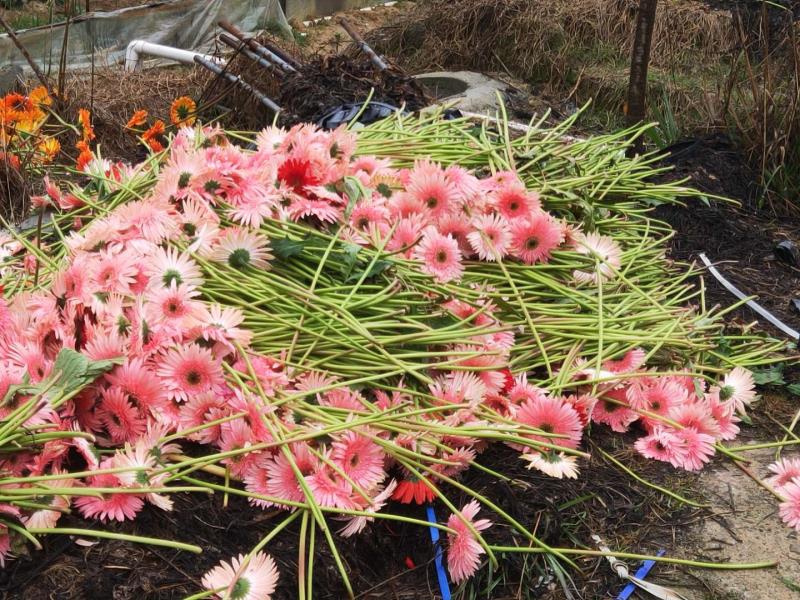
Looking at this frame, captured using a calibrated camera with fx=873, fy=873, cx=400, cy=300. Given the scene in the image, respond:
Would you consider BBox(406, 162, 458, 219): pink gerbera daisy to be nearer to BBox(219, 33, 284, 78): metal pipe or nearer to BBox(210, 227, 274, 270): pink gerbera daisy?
BBox(210, 227, 274, 270): pink gerbera daisy

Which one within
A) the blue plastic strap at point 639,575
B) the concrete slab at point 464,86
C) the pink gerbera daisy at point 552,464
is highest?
the pink gerbera daisy at point 552,464

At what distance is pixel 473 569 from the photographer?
1.83 meters

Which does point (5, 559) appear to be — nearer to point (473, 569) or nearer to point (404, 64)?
point (473, 569)

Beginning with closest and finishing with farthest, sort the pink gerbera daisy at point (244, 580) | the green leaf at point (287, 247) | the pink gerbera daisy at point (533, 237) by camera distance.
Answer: the pink gerbera daisy at point (244, 580) → the green leaf at point (287, 247) → the pink gerbera daisy at point (533, 237)

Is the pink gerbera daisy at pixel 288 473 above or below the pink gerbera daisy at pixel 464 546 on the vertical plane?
above

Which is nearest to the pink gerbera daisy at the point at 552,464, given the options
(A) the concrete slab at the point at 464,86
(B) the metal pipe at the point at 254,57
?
(B) the metal pipe at the point at 254,57

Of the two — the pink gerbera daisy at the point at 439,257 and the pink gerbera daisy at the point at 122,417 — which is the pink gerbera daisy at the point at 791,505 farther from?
the pink gerbera daisy at the point at 122,417

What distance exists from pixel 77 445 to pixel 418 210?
1222 millimetres

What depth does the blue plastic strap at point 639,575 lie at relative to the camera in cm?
192

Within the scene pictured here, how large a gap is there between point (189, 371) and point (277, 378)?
0.65 ft

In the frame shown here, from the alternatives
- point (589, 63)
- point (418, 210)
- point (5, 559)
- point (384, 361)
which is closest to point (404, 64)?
point (589, 63)

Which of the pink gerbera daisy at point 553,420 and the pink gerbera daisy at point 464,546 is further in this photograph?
the pink gerbera daisy at point 553,420

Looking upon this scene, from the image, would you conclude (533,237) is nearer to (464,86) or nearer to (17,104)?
(17,104)

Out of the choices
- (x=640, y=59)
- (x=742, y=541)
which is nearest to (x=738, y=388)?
(x=742, y=541)
